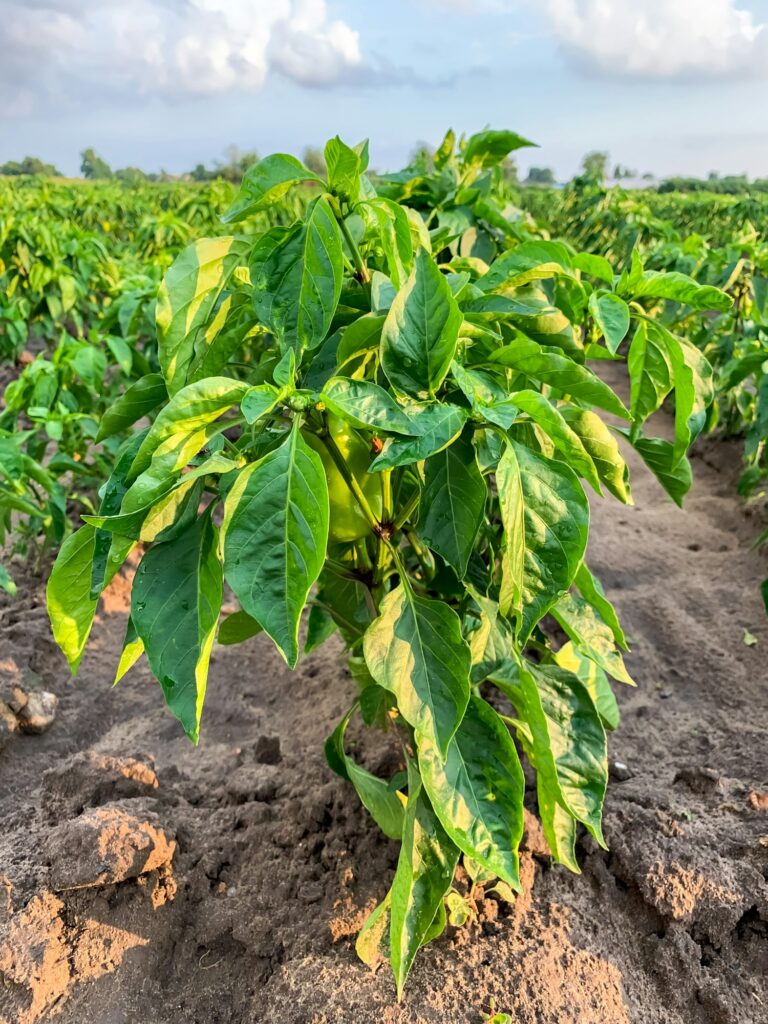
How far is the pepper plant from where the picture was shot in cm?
100

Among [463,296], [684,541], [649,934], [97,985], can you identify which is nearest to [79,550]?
[463,296]

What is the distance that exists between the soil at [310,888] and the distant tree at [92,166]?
45.7 meters

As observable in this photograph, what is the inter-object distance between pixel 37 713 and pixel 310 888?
3.86 feet

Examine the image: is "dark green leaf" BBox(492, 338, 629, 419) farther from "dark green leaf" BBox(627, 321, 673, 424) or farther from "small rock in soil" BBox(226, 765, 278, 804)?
"small rock in soil" BBox(226, 765, 278, 804)

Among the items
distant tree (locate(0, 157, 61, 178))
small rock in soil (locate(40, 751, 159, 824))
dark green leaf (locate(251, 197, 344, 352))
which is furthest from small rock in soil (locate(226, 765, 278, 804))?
distant tree (locate(0, 157, 61, 178))

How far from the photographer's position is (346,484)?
4.06ft

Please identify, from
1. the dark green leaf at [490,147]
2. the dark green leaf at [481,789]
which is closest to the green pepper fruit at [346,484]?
the dark green leaf at [481,789]

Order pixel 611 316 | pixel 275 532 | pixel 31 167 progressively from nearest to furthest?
pixel 275 532, pixel 611 316, pixel 31 167

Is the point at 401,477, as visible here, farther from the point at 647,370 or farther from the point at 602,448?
the point at 647,370

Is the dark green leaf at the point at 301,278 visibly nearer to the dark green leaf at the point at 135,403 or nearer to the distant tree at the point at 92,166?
the dark green leaf at the point at 135,403

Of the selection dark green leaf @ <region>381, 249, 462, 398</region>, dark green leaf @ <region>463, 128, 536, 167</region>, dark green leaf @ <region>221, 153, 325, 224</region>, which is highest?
dark green leaf @ <region>463, 128, 536, 167</region>

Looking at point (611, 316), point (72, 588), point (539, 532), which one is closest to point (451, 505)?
point (539, 532)

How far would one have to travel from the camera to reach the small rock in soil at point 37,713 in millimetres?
2359

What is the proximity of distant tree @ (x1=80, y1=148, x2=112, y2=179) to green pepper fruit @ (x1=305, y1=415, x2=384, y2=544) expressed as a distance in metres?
46.3
